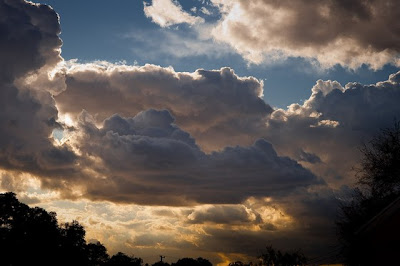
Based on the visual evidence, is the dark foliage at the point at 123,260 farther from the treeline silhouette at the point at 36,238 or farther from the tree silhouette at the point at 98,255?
the treeline silhouette at the point at 36,238

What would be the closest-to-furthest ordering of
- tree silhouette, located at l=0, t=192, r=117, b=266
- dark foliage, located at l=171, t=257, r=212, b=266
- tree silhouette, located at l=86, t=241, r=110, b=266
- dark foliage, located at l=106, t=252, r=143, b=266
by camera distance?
tree silhouette, located at l=0, t=192, r=117, b=266 < tree silhouette, located at l=86, t=241, r=110, b=266 < dark foliage, located at l=106, t=252, r=143, b=266 < dark foliage, located at l=171, t=257, r=212, b=266

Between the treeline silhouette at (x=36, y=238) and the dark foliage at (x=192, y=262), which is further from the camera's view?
the dark foliage at (x=192, y=262)

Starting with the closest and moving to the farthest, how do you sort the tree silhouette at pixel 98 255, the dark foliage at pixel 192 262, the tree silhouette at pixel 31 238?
1. the tree silhouette at pixel 31 238
2. the tree silhouette at pixel 98 255
3. the dark foliage at pixel 192 262

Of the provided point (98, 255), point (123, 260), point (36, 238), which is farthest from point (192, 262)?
point (36, 238)

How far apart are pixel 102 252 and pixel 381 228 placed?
10454 centimetres

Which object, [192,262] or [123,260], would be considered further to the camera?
[192,262]

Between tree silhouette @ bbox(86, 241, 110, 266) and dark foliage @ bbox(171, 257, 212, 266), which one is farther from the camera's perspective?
A: dark foliage @ bbox(171, 257, 212, 266)

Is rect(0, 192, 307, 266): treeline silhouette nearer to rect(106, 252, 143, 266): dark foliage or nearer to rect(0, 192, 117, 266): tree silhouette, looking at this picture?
rect(0, 192, 117, 266): tree silhouette

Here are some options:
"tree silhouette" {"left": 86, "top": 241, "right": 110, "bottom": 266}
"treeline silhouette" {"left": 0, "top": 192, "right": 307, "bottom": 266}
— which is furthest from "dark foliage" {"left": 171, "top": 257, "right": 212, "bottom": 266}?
"treeline silhouette" {"left": 0, "top": 192, "right": 307, "bottom": 266}

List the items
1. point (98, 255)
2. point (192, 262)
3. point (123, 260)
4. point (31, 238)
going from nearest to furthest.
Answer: point (31, 238) < point (98, 255) < point (123, 260) < point (192, 262)

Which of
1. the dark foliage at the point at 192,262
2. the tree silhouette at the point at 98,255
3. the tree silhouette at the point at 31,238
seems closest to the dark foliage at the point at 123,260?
the tree silhouette at the point at 98,255

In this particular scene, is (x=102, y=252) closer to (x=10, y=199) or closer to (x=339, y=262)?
(x=10, y=199)

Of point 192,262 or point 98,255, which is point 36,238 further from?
point 192,262

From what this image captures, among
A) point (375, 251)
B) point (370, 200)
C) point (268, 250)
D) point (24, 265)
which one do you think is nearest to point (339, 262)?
point (370, 200)
